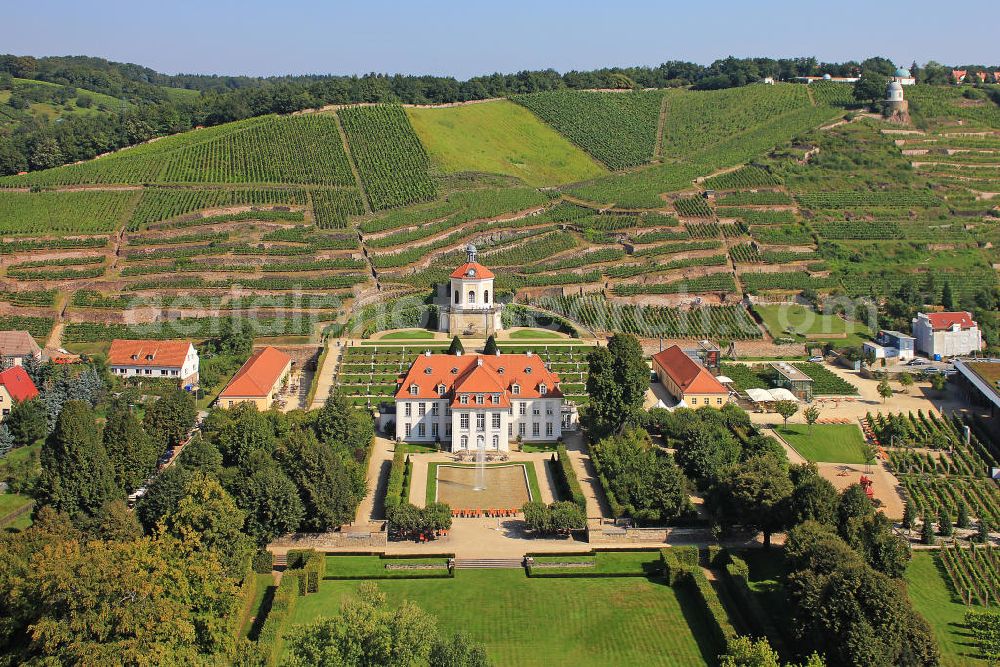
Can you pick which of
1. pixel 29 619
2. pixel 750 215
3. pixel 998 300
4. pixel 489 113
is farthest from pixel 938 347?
pixel 489 113

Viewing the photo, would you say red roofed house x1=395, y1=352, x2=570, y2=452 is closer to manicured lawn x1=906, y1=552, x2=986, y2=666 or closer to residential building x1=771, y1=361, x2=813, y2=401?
residential building x1=771, y1=361, x2=813, y2=401

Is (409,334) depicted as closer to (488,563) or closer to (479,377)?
(479,377)

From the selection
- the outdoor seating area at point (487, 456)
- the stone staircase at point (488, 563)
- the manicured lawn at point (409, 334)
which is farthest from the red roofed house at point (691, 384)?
the stone staircase at point (488, 563)

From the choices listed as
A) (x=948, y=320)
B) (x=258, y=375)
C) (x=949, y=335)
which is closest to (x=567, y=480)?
(x=258, y=375)

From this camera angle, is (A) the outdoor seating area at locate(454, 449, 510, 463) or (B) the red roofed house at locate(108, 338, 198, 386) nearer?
(A) the outdoor seating area at locate(454, 449, 510, 463)

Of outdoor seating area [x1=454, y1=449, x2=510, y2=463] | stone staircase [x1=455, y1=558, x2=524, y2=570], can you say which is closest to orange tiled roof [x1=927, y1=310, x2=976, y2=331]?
outdoor seating area [x1=454, y1=449, x2=510, y2=463]
